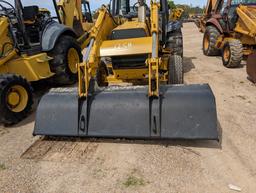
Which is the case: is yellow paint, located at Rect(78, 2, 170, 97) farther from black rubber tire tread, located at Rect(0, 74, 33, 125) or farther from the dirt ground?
black rubber tire tread, located at Rect(0, 74, 33, 125)

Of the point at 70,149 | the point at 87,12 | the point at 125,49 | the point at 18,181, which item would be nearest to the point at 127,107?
the point at 70,149

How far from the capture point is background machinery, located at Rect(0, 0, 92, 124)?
4.50 metres

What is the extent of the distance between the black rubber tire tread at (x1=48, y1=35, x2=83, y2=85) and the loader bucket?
207cm

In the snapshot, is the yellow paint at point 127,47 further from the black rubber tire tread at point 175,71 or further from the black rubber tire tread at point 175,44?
the black rubber tire tread at point 175,44

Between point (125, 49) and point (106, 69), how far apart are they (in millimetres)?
1147

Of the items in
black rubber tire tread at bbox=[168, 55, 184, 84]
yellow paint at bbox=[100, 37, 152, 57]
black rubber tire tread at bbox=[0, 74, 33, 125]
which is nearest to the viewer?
black rubber tire tread at bbox=[0, 74, 33, 125]

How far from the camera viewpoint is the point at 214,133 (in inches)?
133

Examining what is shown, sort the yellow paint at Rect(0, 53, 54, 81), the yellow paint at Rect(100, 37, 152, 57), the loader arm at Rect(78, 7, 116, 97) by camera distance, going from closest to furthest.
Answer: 1. the loader arm at Rect(78, 7, 116, 97)
2. the yellow paint at Rect(100, 37, 152, 57)
3. the yellow paint at Rect(0, 53, 54, 81)

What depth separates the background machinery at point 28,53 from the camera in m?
4.50

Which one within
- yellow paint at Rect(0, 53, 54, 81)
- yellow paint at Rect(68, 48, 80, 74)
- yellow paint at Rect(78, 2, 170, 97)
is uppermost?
yellow paint at Rect(78, 2, 170, 97)

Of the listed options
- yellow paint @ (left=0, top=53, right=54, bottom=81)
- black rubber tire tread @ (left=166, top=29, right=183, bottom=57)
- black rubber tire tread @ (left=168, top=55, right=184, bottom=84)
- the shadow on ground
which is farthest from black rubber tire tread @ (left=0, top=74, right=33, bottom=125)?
black rubber tire tread @ (left=166, top=29, right=183, bottom=57)

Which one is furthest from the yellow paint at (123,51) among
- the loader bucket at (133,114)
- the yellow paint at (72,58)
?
the yellow paint at (72,58)

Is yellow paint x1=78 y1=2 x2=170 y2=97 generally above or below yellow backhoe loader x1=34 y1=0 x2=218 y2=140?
above

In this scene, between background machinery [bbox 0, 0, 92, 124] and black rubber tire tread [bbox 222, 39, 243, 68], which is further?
black rubber tire tread [bbox 222, 39, 243, 68]
